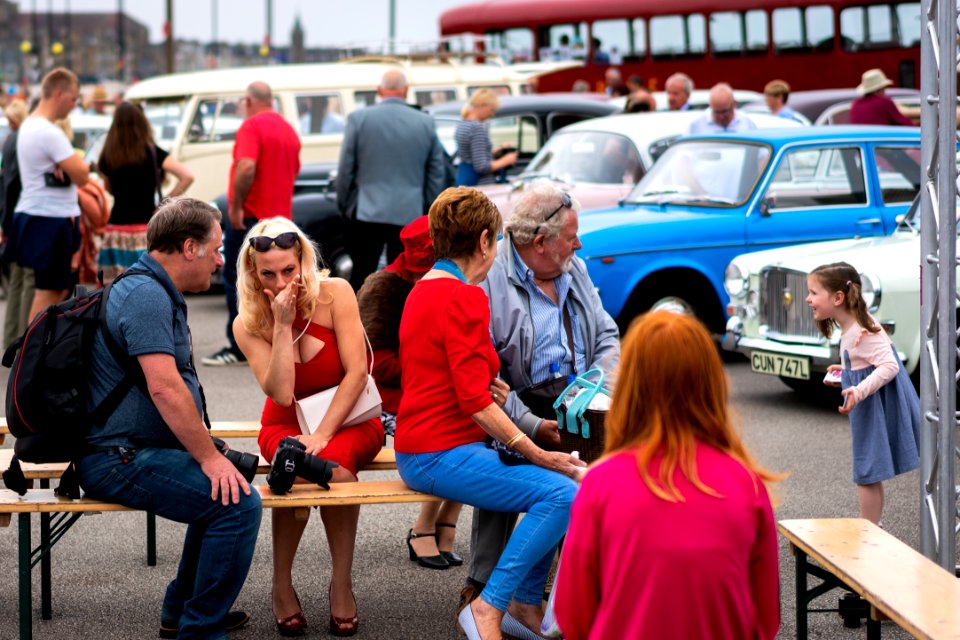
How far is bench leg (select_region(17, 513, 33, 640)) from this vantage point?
177 inches

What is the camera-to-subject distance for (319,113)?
16.6 m

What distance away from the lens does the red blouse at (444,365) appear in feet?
14.4

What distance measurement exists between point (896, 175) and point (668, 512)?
8.04 m

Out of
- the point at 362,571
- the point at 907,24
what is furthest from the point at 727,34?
the point at 362,571

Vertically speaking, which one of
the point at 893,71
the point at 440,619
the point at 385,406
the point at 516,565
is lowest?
the point at 440,619

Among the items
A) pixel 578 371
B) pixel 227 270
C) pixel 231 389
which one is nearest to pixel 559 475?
pixel 578 371

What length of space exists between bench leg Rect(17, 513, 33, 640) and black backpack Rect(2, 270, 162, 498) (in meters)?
0.27

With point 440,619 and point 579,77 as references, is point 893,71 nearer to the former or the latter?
point 579,77

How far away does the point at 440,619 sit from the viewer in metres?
5.04

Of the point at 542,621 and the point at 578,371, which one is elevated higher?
the point at 578,371

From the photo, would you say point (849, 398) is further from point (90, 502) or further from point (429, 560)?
point (90, 502)

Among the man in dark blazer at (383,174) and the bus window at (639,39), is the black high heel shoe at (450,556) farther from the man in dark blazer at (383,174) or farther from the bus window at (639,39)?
the bus window at (639,39)

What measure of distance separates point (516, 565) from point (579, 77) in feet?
78.8

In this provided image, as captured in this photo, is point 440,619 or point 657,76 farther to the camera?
point 657,76
